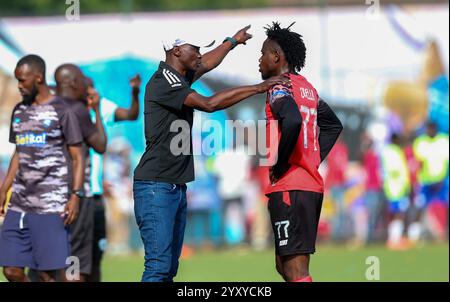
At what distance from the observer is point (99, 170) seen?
11539 millimetres

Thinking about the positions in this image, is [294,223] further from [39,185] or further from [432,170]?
[432,170]

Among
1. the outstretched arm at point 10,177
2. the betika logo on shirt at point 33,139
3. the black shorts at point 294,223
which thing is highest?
the betika logo on shirt at point 33,139

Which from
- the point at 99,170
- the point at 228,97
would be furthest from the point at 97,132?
the point at 228,97

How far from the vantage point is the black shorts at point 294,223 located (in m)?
8.43

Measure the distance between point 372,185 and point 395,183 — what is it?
560mm

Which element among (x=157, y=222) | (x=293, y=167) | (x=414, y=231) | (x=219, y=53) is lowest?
(x=414, y=231)

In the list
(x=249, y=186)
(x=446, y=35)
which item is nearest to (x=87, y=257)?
(x=249, y=186)

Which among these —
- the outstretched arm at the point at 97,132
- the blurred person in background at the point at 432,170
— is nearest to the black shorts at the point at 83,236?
the outstretched arm at the point at 97,132

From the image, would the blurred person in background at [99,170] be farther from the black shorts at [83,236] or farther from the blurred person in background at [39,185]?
the blurred person in background at [39,185]

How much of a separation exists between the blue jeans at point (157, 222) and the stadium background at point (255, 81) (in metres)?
11.2

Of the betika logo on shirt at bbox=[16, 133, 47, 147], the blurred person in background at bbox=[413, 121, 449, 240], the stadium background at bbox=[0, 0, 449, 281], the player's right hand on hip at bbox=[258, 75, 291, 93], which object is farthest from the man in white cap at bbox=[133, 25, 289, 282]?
the blurred person in background at bbox=[413, 121, 449, 240]

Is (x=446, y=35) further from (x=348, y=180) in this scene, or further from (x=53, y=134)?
(x=53, y=134)

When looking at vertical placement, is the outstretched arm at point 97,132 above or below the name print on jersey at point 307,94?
below
